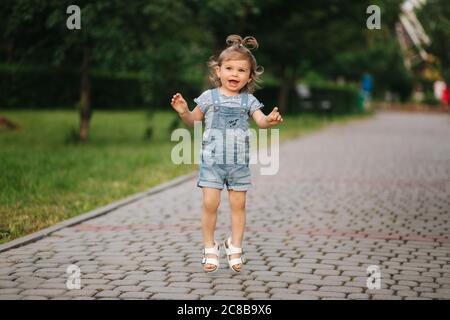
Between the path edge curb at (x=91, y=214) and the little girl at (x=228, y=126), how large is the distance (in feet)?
6.10

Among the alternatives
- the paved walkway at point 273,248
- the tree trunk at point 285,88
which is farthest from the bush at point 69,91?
the paved walkway at point 273,248

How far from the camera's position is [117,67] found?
15.4 meters

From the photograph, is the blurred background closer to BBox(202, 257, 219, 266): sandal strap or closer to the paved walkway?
the paved walkway

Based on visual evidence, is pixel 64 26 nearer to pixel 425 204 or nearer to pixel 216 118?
pixel 425 204

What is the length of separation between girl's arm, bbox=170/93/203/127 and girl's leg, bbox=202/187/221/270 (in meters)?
0.54

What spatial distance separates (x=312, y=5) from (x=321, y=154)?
16.4 metres

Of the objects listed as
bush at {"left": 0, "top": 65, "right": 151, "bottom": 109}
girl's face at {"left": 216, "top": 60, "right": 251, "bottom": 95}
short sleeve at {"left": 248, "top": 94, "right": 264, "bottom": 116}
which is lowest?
short sleeve at {"left": 248, "top": 94, "right": 264, "bottom": 116}

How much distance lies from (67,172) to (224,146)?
6282 millimetres

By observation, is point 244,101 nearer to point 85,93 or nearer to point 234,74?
point 234,74

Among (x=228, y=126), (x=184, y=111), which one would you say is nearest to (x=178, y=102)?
(x=184, y=111)

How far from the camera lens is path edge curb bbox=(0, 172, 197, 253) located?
6.18 metres

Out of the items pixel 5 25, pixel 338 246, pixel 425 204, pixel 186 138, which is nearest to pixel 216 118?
pixel 338 246

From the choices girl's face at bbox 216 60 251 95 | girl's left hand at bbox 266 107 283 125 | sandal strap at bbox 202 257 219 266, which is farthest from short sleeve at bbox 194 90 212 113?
sandal strap at bbox 202 257 219 266

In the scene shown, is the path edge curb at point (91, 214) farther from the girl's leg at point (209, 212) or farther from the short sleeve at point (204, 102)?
the short sleeve at point (204, 102)
